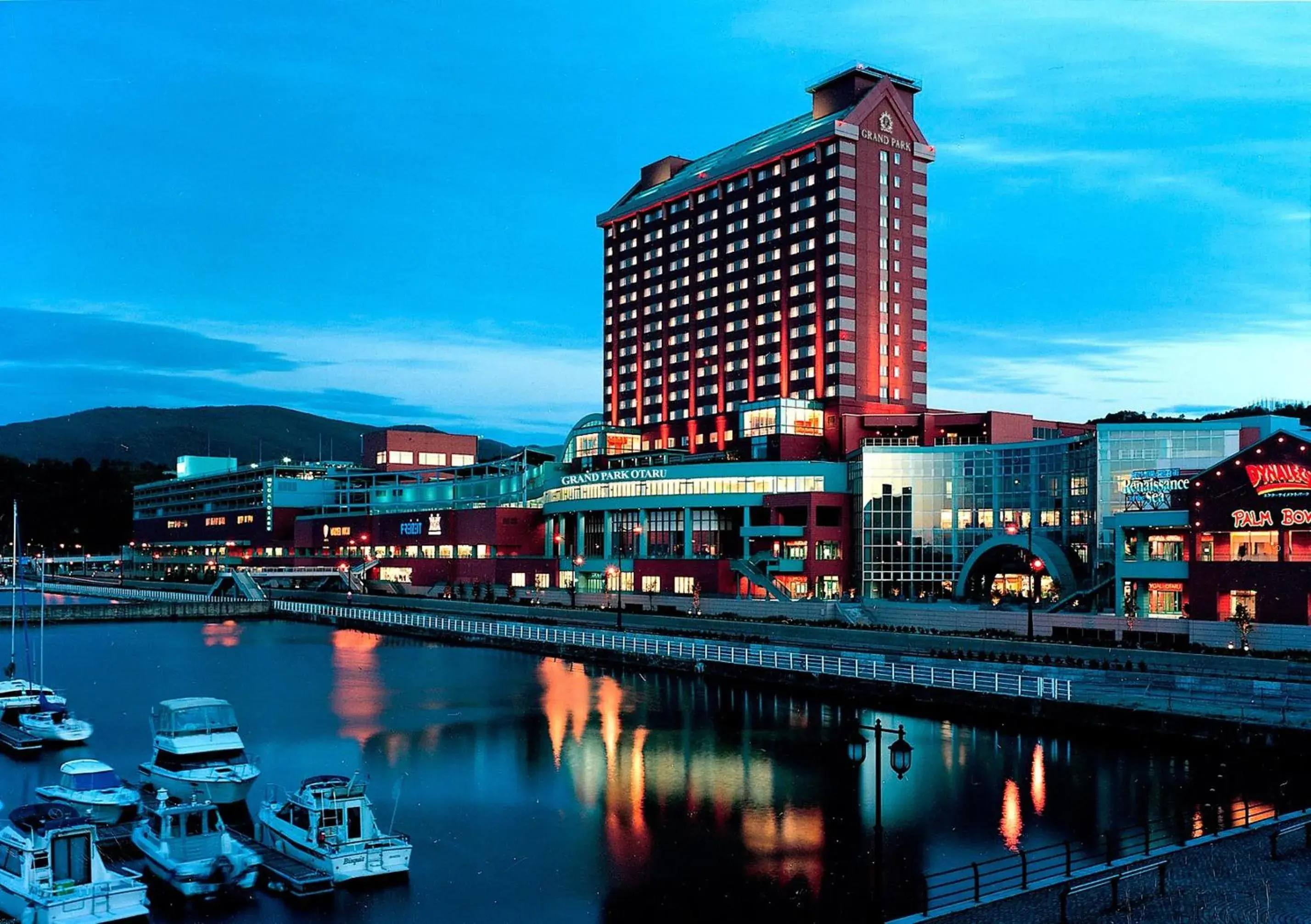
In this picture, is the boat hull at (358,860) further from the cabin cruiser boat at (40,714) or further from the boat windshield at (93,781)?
the cabin cruiser boat at (40,714)

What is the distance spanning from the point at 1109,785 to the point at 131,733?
157 ft

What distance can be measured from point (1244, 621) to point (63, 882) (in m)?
60.2

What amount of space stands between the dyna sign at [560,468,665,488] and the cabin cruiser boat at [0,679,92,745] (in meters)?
72.7

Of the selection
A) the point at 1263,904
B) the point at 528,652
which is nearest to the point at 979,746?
the point at 1263,904

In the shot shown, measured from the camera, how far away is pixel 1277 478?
71000 millimetres

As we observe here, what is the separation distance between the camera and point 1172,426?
8869cm

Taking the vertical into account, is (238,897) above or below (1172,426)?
below

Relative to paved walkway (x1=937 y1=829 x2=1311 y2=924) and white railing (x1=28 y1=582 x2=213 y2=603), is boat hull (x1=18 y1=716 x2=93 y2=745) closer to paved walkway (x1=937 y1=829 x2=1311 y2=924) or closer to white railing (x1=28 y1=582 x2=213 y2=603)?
paved walkway (x1=937 y1=829 x2=1311 y2=924)

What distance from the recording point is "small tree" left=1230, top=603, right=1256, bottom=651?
65688 mm

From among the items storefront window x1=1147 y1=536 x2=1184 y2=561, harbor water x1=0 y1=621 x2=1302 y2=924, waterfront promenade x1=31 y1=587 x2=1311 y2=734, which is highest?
storefront window x1=1147 y1=536 x2=1184 y2=561

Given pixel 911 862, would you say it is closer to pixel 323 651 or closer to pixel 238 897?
pixel 238 897

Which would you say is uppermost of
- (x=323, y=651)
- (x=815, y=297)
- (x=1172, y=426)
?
(x=815, y=297)

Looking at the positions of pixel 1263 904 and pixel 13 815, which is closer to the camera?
pixel 1263 904

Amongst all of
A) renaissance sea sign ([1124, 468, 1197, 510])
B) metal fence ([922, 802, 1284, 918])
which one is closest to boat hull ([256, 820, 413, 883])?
metal fence ([922, 802, 1284, 918])
